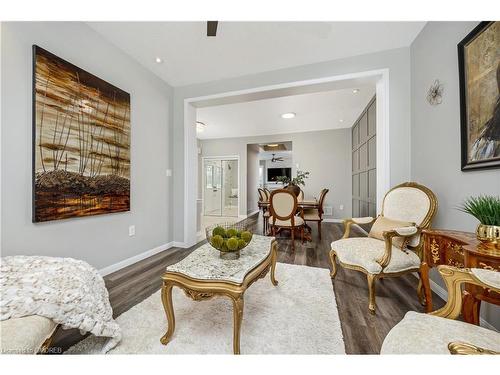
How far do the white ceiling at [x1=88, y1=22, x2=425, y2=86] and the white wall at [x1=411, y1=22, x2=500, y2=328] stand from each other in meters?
0.35

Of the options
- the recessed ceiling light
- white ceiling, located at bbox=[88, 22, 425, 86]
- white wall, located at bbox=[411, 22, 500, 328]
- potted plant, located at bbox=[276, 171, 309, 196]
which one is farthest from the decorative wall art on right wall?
the recessed ceiling light

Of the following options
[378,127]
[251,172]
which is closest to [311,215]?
[378,127]

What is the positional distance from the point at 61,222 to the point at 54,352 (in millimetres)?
1070

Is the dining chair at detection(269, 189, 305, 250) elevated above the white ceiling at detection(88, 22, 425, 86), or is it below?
below

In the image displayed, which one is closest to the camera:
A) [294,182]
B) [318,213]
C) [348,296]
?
[348,296]

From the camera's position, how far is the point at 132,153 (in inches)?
97.8

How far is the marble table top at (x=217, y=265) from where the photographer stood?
1.12 meters

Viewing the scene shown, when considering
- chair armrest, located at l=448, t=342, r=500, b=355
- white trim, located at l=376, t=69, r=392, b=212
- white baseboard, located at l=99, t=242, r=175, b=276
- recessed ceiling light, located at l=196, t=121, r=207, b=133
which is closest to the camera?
chair armrest, located at l=448, t=342, r=500, b=355

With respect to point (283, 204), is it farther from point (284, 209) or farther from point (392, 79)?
point (392, 79)

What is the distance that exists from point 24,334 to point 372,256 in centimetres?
208

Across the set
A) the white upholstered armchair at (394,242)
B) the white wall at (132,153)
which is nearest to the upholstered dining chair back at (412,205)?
the white upholstered armchair at (394,242)

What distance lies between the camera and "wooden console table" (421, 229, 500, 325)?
0.91 m

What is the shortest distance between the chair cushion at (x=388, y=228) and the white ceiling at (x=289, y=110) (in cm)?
197

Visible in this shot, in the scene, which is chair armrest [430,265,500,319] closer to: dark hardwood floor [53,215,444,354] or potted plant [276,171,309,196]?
dark hardwood floor [53,215,444,354]
